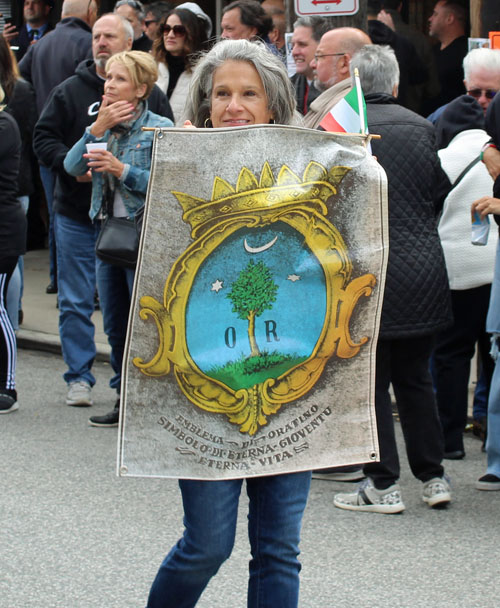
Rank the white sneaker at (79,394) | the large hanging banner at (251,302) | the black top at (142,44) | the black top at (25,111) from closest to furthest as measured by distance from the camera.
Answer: the large hanging banner at (251,302), the white sneaker at (79,394), the black top at (25,111), the black top at (142,44)

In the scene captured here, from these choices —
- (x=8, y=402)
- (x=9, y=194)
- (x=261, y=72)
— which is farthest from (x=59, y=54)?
(x=261, y=72)

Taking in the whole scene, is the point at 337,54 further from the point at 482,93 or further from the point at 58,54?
the point at 58,54

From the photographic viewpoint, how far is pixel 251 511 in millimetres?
3027

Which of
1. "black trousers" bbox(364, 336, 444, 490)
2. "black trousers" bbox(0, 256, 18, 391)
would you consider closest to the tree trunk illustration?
"black trousers" bbox(364, 336, 444, 490)

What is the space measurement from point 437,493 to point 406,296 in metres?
0.84

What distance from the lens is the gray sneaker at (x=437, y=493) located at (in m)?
4.91

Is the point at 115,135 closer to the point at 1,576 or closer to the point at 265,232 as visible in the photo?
the point at 1,576

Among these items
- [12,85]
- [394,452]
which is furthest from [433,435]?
[12,85]

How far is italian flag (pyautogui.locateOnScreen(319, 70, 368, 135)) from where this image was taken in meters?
3.19

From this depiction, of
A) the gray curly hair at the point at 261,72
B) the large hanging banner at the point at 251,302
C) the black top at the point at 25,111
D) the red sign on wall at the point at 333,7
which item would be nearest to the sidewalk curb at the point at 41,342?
the black top at the point at 25,111

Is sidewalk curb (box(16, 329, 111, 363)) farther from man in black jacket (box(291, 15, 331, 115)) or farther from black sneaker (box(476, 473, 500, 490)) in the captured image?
black sneaker (box(476, 473, 500, 490))

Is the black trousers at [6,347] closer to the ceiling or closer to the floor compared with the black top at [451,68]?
closer to the floor

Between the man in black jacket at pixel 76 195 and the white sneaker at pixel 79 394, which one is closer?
the man in black jacket at pixel 76 195

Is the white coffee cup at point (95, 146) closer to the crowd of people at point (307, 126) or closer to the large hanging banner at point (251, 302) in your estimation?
the crowd of people at point (307, 126)
